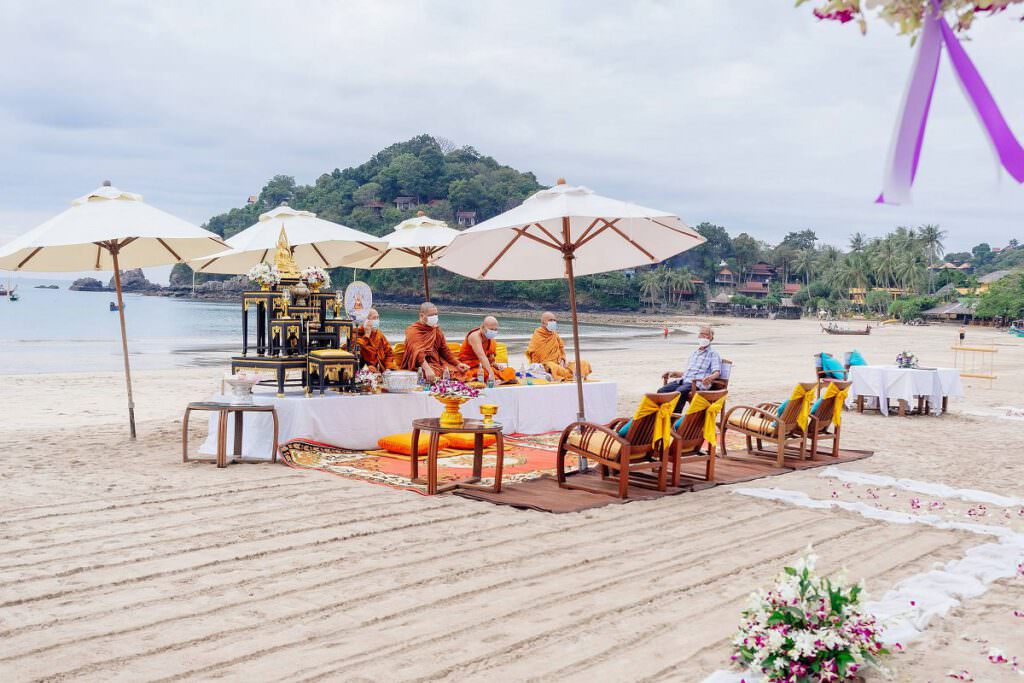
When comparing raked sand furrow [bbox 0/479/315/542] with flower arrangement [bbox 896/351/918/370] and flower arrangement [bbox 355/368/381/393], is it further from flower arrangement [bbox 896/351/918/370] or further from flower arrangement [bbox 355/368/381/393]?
flower arrangement [bbox 896/351/918/370]

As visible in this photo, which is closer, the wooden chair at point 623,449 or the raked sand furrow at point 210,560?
the raked sand furrow at point 210,560

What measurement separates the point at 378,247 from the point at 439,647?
8978 millimetres

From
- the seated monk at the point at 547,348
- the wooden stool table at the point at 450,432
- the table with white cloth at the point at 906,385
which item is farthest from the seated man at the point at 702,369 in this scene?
the table with white cloth at the point at 906,385

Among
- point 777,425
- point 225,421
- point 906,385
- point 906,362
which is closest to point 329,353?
point 225,421

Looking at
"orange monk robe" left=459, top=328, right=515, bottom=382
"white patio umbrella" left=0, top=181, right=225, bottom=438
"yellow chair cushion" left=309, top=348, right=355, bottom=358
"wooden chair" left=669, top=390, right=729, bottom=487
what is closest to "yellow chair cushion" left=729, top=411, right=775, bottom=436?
"wooden chair" left=669, top=390, right=729, bottom=487

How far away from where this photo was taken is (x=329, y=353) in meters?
8.55

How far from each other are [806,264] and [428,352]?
105m

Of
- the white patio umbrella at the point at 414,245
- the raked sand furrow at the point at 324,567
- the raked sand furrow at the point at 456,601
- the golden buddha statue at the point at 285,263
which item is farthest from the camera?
the white patio umbrella at the point at 414,245

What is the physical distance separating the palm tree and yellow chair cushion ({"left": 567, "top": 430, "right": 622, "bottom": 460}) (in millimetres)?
106036

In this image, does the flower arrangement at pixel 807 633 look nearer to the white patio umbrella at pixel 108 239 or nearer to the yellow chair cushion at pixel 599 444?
the yellow chair cushion at pixel 599 444

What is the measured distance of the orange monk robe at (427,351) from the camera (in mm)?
9625

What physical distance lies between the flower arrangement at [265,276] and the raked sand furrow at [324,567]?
12.6ft

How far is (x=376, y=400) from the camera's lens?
29.1ft

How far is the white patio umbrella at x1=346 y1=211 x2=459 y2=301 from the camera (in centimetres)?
1180
